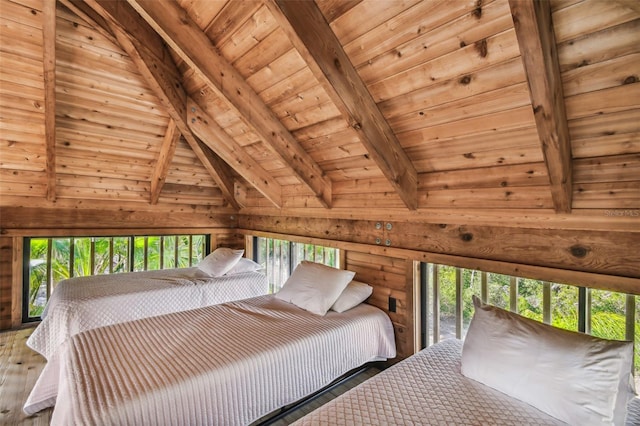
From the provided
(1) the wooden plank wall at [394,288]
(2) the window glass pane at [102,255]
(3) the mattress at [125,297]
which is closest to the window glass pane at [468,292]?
(1) the wooden plank wall at [394,288]

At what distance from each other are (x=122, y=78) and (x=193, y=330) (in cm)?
258

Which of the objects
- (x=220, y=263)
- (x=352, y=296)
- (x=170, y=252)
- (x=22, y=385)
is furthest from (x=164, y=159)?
(x=352, y=296)

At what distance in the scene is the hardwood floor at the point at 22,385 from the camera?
2.18 metres

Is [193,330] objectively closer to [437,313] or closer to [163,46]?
[437,313]

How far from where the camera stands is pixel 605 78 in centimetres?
136

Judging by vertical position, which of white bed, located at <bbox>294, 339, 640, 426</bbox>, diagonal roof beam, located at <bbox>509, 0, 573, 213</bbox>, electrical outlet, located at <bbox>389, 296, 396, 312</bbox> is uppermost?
diagonal roof beam, located at <bbox>509, 0, 573, 213</bbox>

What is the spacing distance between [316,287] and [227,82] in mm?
1879

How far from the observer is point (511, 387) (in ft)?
5.05

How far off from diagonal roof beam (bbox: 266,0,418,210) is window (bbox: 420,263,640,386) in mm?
763

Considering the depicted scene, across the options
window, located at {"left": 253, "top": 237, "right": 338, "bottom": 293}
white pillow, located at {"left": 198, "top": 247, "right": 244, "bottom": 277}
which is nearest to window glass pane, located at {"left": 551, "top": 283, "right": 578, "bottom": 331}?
window, located at {"left": 253, "top": 237, "right": 338, "bottom": 293}

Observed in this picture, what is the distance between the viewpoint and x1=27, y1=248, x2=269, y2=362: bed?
271 centimetres

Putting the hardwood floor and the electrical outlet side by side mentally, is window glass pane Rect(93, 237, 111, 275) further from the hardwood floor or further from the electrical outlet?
the electrical outlet

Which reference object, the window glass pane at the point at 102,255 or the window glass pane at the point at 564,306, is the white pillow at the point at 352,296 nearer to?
the window glass pane at the point at 564,306

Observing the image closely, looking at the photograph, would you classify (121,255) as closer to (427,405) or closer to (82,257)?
(82,257)
